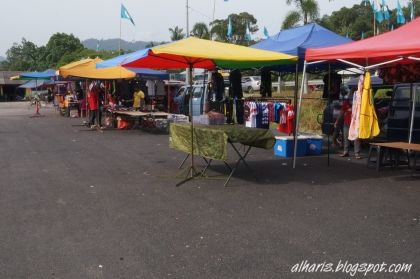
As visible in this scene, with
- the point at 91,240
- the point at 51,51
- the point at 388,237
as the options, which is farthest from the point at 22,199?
the point at 51,51

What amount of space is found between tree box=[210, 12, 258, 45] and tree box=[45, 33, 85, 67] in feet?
114

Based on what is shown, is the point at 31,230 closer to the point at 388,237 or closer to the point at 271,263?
the point at 271,263

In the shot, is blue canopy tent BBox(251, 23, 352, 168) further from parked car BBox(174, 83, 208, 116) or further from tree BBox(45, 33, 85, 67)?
tree BBox(45, 33, 85, 67)

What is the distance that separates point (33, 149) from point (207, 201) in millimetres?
7410

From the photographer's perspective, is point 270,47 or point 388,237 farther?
point 270,47

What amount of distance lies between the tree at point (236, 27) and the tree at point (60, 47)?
34.8 meters

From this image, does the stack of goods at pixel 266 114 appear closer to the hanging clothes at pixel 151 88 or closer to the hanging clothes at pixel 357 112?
the hanging clothes at pixel 357 112

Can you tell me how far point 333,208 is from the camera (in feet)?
21.8

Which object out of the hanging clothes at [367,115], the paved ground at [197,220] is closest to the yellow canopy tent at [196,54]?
the hanging clothes at [367,115]

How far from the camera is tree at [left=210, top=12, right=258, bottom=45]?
2191 inches

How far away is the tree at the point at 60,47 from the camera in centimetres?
9338

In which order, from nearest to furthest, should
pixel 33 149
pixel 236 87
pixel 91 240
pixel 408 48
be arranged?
pixel 91 240 < pixel 408 48 < pixel 33 149 < pixel 236 87

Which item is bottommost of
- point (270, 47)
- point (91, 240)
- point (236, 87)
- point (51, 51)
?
point (91, 240)

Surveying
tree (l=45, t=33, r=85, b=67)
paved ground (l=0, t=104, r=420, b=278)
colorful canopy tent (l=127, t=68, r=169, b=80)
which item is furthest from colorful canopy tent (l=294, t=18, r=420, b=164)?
tree (l=45, t=33, r=85, b=67)
